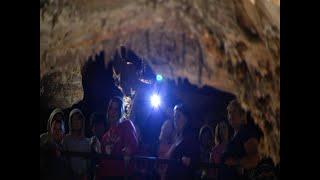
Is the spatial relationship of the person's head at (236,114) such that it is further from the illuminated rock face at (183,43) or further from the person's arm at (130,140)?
the person's arm at (130,140)

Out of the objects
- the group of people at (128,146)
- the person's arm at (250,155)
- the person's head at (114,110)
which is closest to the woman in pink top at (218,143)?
the group of people at (128,146)

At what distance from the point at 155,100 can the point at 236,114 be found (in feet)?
1.42

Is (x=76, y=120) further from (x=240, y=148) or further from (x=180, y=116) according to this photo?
(x=240, y=148)

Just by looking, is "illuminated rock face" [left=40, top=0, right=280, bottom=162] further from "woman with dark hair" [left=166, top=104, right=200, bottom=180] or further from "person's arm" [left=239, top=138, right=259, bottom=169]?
"woman with dark hair" [left=166, top=104, right=200, bottom=180]

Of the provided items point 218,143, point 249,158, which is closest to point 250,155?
point 249,158

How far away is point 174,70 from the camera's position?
117 inches

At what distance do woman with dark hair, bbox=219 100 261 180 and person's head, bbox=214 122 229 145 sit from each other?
4 centimetres

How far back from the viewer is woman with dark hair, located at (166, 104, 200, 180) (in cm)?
294

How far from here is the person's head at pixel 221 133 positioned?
9.84ft
